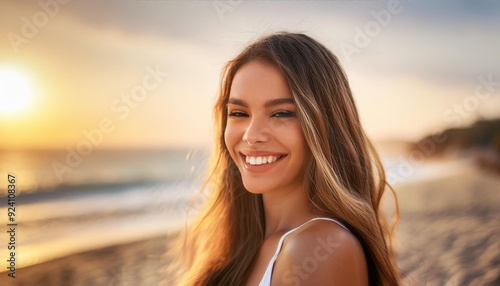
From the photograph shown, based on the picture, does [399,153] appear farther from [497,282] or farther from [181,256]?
[181,256]

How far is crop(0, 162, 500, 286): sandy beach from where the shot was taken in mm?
4879

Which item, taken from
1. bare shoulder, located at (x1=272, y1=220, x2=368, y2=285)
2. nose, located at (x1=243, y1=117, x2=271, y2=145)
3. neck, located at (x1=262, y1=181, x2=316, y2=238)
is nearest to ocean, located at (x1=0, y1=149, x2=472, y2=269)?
neck, located at (x1=262, y1=181, x2=316, y2=238)

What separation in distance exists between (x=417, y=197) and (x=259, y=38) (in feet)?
21.1

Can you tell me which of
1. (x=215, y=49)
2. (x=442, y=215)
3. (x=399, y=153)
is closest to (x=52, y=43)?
A: (x=215, y=49)

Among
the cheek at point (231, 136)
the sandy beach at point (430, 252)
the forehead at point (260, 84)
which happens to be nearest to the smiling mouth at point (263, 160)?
the cheek at point (231, 136)

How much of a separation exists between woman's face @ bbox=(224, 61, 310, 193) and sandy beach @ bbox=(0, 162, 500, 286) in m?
2.89

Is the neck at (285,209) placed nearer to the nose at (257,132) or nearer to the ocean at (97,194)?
the nose at (257,132)

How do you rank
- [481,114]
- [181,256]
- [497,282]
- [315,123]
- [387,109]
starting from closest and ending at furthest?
[315,123], [181,256], [497,282], [481,114], [387,109]

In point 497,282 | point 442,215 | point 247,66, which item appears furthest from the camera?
point 442,215

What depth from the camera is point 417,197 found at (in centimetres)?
759

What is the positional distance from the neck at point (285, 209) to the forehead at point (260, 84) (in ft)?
1.32

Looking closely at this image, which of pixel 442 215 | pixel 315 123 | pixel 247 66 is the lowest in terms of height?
pixel 442 215

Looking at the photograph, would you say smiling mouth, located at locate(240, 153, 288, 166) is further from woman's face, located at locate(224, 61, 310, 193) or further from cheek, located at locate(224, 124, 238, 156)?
cheek, located at locate(224, 124, 238, 156)

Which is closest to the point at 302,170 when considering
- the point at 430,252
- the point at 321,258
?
the point at 321,258
